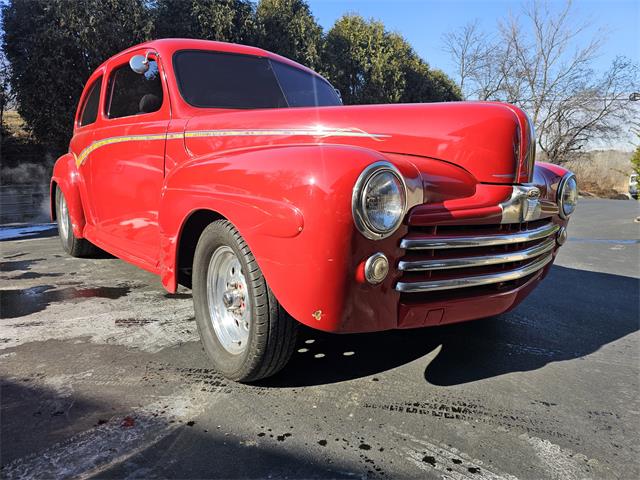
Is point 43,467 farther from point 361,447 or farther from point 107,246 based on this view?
point 107,246

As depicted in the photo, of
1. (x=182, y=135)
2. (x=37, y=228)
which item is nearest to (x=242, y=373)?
(x=182, y=135)

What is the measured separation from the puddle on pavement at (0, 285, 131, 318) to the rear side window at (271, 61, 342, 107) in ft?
7.05

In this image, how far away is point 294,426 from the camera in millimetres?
1936

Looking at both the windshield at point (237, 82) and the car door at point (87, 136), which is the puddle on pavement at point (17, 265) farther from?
the windshield at point (237, 82)

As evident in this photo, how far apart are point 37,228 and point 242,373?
7.07m

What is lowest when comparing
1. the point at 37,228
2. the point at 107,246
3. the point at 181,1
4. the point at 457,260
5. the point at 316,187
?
the point at 37,228

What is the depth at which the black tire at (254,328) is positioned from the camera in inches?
80.2

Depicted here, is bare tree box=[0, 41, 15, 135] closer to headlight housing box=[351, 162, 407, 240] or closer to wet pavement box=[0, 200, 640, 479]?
wet pavement box=[0, 200, 640, 479]

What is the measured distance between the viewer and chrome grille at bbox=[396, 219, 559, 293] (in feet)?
6.42

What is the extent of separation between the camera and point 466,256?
6.92 ft

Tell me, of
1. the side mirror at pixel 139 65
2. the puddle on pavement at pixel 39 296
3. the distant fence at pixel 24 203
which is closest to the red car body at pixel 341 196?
the side mirror at pixel 139 65

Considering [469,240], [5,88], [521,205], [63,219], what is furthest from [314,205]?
[5,88]

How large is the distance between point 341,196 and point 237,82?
1955 millimetres

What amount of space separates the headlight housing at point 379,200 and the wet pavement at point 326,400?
2.84 feet
